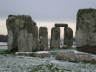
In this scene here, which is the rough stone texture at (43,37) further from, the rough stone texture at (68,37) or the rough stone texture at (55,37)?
the rough stone texture at (68,37)

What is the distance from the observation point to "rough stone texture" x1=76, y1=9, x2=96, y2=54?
23641 millimetres

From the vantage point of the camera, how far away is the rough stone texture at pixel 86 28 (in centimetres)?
2364

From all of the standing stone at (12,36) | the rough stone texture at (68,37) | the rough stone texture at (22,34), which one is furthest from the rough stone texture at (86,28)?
the rough stone texture at (68,37)

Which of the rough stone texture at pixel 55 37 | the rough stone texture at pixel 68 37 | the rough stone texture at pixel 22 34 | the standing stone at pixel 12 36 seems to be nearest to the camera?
the rough stone texture at pixel 22 34

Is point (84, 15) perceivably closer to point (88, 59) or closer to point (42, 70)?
point (88, 59)

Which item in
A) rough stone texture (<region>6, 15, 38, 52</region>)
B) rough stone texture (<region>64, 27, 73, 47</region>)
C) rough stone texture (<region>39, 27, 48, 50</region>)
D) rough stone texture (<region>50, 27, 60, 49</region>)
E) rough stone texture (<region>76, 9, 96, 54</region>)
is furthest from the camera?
rough stone texture (<region>64, 27, 73, 47</region>)

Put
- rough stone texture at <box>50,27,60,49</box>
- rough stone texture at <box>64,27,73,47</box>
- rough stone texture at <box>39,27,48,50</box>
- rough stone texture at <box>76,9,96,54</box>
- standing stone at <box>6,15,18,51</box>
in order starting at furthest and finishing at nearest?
rough stone texture at <box>64,27,73,47</box> → rough stone texture at <box>50,27,60,49</box> → rough stone texture at <box>39,27,48,50</box> → standing stone at <box>6,15,18,51</box> → rough stone texture at <box>76,9,96,54</box>

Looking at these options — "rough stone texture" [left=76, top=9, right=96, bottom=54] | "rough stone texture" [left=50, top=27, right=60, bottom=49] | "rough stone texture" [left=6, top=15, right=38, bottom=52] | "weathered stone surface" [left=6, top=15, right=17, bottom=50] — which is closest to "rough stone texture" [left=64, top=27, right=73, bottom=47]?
"rough stone texture" [left=50, top=27, right=60, bottom=49]

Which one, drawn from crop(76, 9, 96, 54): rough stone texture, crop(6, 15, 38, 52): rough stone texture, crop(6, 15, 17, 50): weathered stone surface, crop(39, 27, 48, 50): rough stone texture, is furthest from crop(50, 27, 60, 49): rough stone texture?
crop(6, 15, 38, 52): rough stone texture

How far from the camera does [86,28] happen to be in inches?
934

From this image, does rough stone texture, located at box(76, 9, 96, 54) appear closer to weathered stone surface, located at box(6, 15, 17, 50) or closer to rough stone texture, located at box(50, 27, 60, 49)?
weathered stone surface, located at box(6, 15, 17, 50)

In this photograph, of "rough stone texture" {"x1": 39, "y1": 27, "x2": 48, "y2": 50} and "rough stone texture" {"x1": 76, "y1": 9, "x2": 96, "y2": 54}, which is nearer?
"rough stone texture" {"x1": 76, "y1": 9, "x2": 96, "y2": 54}

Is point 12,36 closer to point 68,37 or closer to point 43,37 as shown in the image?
point 43,37

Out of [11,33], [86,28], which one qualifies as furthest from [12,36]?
[86,28]
